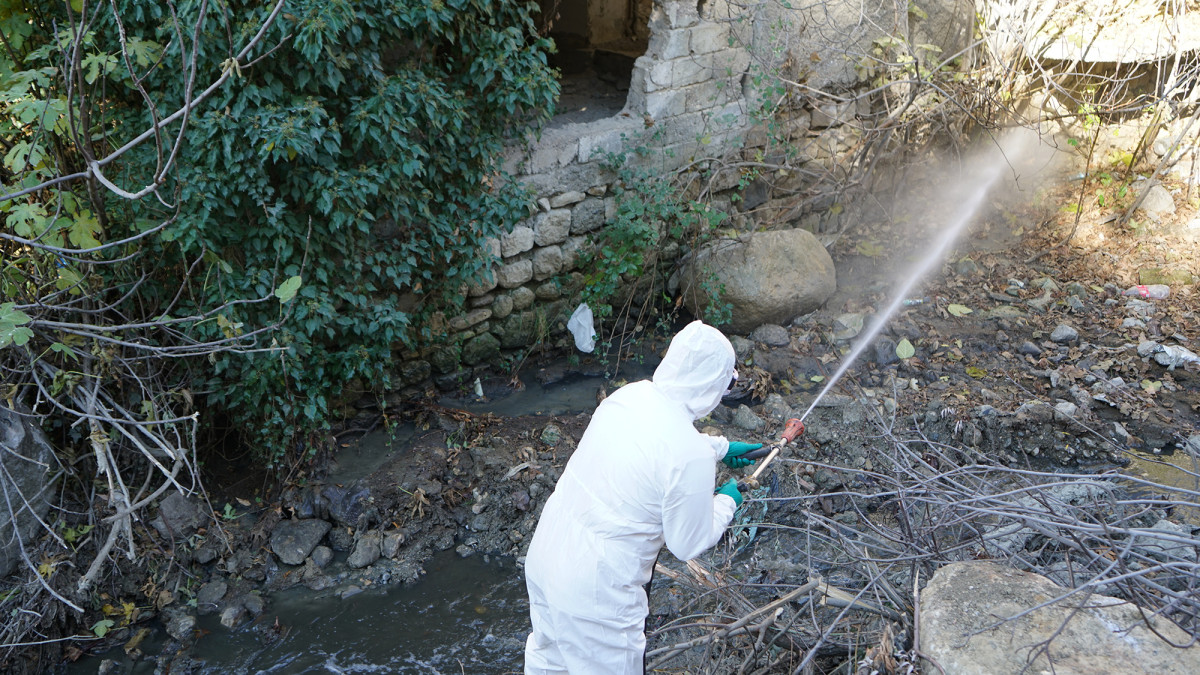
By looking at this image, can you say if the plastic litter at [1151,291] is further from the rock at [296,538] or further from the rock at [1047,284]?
the rock at [296,538]

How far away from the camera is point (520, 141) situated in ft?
17.6

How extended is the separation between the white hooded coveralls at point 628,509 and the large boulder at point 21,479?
2.78m

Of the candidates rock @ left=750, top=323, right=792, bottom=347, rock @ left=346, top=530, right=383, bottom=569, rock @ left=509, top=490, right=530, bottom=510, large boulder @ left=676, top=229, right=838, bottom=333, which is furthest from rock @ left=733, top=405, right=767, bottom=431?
rock @ left=346, top=530, right=383, bottom=569

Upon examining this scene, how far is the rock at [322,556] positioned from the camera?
4.57 m

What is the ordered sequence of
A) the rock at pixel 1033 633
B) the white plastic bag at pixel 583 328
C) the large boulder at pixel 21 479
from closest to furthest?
1. the rock at pixel 1033 633
2. the large boulder at pixel 21 479
3. the white plastic bag at pixel 583 328

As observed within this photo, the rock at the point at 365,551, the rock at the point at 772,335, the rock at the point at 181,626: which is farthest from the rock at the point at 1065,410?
the rock at the point at 181,626

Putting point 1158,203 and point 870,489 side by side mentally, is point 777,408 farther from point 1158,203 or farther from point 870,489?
point 1158,203

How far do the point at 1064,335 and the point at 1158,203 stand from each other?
205 cm

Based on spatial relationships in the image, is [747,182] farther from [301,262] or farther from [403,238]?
[301,262]

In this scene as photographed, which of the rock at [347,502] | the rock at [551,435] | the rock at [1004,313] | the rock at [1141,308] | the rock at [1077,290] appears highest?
the rock at [1077,290]

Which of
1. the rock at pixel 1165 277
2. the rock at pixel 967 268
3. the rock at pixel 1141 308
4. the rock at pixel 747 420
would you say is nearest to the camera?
the rock at pixel 747 420

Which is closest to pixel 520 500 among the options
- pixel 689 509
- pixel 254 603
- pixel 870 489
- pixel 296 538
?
pixel 296 538

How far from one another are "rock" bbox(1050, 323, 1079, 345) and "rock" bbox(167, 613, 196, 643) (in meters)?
5.87

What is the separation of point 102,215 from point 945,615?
13.9 feet
